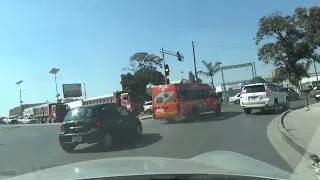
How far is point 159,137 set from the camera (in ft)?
50.7

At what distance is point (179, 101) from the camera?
22.7 m

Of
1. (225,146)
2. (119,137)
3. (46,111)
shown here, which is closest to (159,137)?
(119,137)

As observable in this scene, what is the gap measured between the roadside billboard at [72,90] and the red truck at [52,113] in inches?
1254

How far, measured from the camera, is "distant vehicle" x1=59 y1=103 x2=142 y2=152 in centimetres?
1310

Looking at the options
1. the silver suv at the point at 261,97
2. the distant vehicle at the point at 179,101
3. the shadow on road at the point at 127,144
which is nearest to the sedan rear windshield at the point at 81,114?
Answer: the shadow on road at the point at 127,144

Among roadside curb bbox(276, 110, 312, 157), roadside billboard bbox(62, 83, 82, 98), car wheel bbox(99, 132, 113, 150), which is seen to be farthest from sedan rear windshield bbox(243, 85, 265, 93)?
roadside billboard bbox(62, 83, 82, 98)

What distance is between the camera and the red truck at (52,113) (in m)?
51.4

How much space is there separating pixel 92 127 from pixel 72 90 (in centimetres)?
8100

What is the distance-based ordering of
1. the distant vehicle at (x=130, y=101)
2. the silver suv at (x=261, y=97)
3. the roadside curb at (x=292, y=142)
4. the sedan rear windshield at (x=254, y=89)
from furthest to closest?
the distant vehicle at (x=130, y=101) → the sedan rear windshield at (x=254, y=89) → the silver suv at (x=261, y=97) → the roadside curb at (x=292, y=142)

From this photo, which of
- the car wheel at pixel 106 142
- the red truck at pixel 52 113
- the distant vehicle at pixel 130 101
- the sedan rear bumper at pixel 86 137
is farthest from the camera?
the red truck at pixel 52 113

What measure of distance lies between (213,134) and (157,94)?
363 inches

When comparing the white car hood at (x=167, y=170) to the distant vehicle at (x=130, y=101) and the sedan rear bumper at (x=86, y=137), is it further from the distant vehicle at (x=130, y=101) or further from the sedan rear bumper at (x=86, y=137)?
the distant vehicle at (x=130, y=101)

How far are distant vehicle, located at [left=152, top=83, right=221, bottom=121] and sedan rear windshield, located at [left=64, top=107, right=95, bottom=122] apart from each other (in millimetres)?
9639

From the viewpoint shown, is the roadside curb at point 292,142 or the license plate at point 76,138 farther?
the license plate at point 76,138
